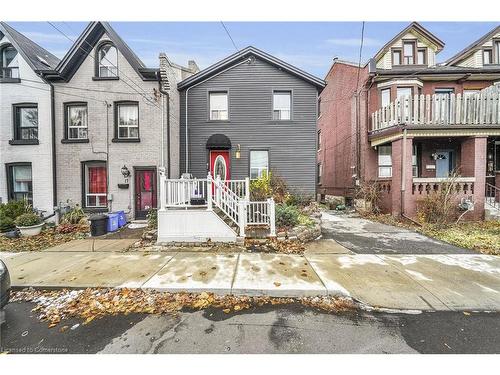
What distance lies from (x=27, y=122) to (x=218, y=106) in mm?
8575

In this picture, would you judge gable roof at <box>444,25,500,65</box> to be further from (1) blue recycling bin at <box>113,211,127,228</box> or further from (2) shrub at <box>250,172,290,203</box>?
(1) blue recycling bin at <box>113,211,127,228</box>

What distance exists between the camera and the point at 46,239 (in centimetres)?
739

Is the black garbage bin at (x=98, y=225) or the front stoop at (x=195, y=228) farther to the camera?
the black garbage bin at (x=98, y=225)

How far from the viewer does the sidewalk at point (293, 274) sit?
3.66 meters

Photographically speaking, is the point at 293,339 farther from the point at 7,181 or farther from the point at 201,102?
the point at 7,181

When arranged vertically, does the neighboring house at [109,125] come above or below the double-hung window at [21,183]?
above

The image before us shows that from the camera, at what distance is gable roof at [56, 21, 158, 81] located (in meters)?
9.31

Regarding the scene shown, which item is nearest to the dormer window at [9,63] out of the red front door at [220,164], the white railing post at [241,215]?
the red front door at [220,164]

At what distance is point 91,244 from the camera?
667 cm

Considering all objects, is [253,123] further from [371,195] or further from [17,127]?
[17,127]

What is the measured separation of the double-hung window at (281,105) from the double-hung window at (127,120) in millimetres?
6493

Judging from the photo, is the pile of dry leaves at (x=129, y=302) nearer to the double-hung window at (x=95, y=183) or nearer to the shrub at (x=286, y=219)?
the shrub at (x=286, y=219)

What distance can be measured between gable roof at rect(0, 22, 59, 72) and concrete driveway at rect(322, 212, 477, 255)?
14.1 m

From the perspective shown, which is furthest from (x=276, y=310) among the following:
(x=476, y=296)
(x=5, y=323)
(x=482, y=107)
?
(x=482, y=107)
